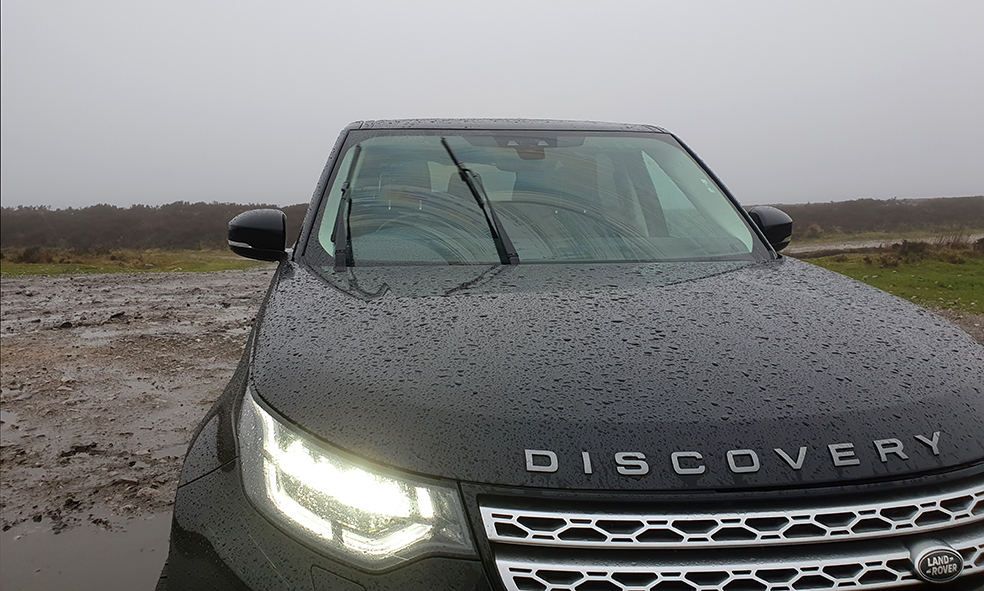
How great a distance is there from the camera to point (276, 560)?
4.36ft

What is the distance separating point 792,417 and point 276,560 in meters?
0.98

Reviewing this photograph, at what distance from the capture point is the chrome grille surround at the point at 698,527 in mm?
1204

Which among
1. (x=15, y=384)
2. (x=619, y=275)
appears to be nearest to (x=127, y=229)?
(x=15, y=384)

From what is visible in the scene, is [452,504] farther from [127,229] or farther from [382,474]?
[127,229]

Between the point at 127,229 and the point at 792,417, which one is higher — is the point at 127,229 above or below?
below

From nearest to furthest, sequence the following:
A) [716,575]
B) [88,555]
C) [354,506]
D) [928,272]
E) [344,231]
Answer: [716,575]
[354,506]
[344,231]
[88,555]
[928,272]

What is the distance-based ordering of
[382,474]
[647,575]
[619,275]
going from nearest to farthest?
[647,575], [382,474], [619,275]

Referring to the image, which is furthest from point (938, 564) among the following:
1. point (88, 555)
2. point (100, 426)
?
point (100, 426)

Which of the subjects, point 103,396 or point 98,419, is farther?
point 103,396

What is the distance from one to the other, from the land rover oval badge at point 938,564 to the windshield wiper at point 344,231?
5.68 feet

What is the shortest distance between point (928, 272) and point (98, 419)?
60.9 feet

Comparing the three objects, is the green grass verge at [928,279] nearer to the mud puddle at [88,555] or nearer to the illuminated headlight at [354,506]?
the mud puddle at [88,555]

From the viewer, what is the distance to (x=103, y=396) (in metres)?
5.64

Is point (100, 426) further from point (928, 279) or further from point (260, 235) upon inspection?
point (928, 279)
